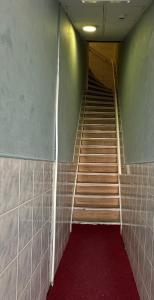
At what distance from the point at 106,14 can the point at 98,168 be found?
290 centimetres

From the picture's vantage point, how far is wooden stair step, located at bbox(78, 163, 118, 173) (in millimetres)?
6156

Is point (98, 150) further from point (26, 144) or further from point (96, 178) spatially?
point (26, 144)

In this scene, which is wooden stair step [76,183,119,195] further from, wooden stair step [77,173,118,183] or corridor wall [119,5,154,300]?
corridor wall [119,5,154,300]

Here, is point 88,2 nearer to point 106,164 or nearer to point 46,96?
point 46,96

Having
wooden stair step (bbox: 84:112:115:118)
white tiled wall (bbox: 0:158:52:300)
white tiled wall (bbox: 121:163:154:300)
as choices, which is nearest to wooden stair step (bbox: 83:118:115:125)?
wooden stair step (bbox: 84:112:115:118)

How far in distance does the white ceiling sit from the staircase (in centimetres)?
215

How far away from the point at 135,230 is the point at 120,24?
2.52m

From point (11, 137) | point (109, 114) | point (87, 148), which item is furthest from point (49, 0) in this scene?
point (109, 114)

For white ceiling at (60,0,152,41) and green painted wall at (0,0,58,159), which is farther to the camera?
white ceiling at (60,0,152,41)

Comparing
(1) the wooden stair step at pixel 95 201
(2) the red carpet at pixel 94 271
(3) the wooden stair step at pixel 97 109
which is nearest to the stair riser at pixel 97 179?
(1) the wooden stair step at pixel 95 201

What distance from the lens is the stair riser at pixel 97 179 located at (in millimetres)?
5949

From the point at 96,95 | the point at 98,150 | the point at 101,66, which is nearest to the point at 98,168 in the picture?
the point at 98,150

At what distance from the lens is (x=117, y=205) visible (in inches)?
217

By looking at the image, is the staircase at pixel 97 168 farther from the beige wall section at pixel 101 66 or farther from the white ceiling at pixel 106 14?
the beige wall section at pixel 101 66
